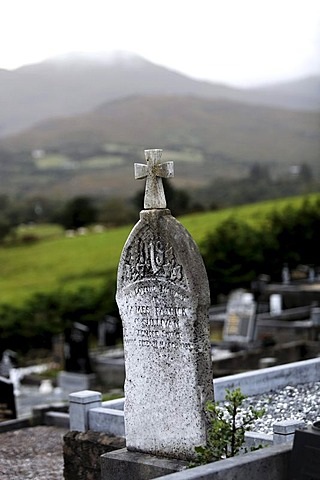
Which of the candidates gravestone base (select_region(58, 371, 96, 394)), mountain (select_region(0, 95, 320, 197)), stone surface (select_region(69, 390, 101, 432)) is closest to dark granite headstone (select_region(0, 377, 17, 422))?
stone surface (select_region(69, 390, 101, 432))

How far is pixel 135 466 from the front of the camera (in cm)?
1052

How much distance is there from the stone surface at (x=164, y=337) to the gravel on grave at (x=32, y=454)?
3607 mm

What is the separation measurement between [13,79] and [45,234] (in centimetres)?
10140

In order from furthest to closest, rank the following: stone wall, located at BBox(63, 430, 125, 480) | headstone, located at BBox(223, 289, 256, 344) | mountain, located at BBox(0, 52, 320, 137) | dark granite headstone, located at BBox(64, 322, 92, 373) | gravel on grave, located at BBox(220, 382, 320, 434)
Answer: mountain, located at BBox(0, 52, 320, 137) < headstone, located at BBox(223, 289, 256, 344) < dark granite headstone, located at BBox(64, 322, 92, 373) < gravel on grave, located at BBox(220, 382, 320, 434) < stone wall, located at BBox(63, 430, 125, 480)

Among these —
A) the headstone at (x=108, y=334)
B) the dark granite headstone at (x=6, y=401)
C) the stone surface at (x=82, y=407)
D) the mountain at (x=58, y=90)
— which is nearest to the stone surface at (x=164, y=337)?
the stone surface at (x=82, y=407)

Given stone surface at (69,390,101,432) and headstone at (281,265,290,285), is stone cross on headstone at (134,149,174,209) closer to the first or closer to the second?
stone surface at (69,390,101,432)

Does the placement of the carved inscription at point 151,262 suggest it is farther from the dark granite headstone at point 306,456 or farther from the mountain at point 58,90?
the mountain at point 58,90

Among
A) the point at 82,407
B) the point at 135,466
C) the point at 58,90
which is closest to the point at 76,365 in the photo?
→ the point at 82,407

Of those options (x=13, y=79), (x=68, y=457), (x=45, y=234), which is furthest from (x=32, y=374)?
(x=13, y=79)

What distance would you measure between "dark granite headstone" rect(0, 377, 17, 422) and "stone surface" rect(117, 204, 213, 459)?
267 inches

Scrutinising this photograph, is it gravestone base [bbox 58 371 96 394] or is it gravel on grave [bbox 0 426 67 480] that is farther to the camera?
gravestone base [bbox 58 371 96 394]

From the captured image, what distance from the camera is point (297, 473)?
8.75m

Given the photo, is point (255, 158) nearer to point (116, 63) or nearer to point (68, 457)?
point (116, 63)

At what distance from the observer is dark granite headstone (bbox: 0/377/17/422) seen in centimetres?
1738
